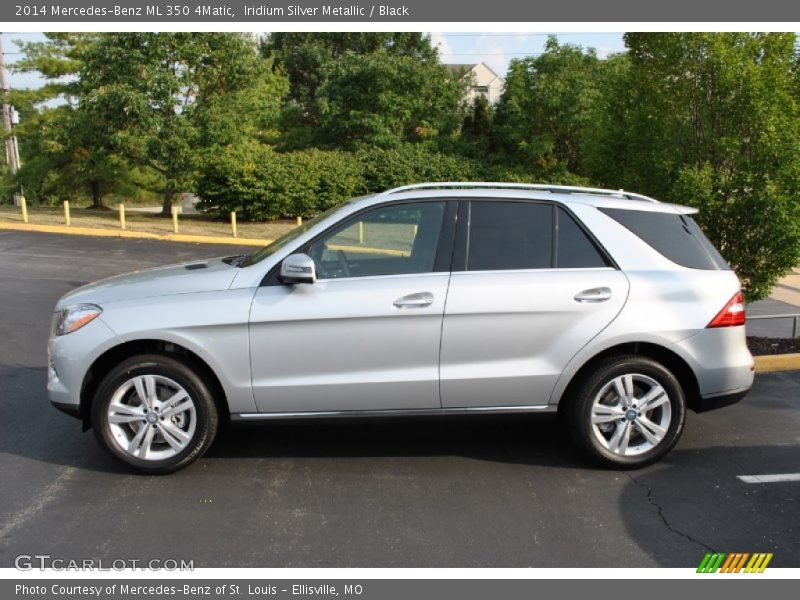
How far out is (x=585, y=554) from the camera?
3.72m

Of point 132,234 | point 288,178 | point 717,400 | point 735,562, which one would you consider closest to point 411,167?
point 288,178

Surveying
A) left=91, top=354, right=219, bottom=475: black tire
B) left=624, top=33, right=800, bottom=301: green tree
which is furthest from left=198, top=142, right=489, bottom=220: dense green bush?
left=91, top=354, right=219, bottom=475: black tire

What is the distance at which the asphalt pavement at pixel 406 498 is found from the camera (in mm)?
3750

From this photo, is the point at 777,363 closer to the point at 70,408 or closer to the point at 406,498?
the point at 406,498

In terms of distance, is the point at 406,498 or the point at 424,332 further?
the point at 424,332

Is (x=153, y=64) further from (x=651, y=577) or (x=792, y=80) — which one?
(x=651, y=577)

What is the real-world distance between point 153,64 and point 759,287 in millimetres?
19672

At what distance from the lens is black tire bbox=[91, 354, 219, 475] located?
177 inches

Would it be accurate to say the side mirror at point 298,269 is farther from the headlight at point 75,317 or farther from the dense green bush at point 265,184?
the dense green bush at point 265,184

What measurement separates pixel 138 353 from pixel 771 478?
4.09 metres

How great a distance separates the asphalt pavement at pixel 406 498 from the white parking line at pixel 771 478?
6 cm

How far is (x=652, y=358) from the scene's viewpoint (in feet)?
15.8

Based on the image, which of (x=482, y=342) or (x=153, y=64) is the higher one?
(x=153, y=64)

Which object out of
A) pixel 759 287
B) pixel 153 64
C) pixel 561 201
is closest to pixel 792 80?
pixel 759 287
